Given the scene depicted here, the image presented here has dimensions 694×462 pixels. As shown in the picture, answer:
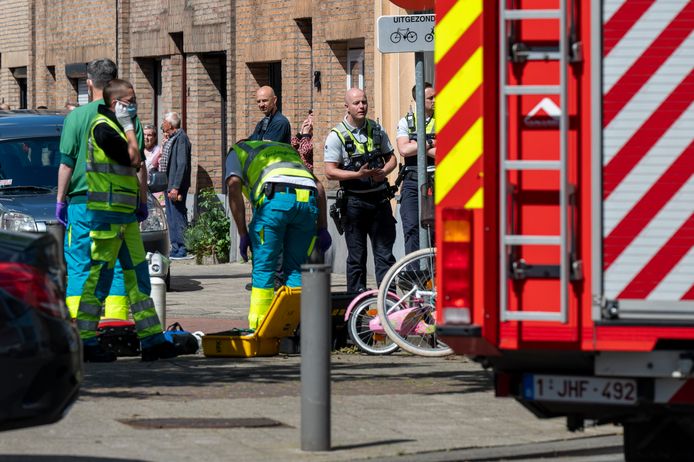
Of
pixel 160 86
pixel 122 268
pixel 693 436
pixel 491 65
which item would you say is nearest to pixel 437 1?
pixel 491 65

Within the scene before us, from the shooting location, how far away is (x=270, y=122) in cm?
1628

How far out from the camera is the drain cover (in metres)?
9.35

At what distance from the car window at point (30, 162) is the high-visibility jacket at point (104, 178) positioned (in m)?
5.44

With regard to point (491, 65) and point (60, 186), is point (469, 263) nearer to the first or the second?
point (491, 65)

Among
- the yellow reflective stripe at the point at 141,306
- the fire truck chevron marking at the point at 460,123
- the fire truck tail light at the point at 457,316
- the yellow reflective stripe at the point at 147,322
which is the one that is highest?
the fire truck chevron marking at the point at 460,123

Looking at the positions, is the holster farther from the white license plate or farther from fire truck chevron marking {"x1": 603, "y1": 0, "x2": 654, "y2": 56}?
fire truck chevron marking {"x1": 603, "y1": 0, "x2": 654, "y2": 56}

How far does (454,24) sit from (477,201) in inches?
30.3

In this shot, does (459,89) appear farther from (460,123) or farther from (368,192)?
(368,192)

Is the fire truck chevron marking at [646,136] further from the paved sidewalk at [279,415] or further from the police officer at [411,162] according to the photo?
the police officer at [411,162]

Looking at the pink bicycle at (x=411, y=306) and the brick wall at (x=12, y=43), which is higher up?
the brick wall at (x=12, y=43)

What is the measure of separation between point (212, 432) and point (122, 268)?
10.0ft

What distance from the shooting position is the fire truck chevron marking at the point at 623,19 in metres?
7.07

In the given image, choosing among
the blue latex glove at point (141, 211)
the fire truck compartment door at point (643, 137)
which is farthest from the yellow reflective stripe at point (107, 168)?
the fire truck compartment door at point (643, 137)

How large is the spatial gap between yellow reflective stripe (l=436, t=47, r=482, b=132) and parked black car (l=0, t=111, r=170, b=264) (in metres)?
9.10
